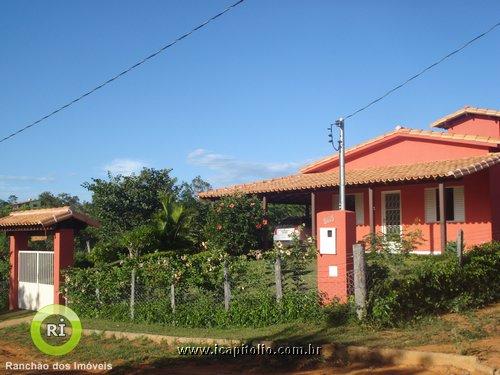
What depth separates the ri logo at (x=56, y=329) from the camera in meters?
11.4

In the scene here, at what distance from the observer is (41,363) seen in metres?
9.28

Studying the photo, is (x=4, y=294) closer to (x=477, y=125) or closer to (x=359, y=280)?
(x=359, y=280)

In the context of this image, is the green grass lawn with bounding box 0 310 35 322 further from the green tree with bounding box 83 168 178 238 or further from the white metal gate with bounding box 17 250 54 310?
the green tree with bounding box 83 168 178 238

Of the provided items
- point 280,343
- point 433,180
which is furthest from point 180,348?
point 433,180

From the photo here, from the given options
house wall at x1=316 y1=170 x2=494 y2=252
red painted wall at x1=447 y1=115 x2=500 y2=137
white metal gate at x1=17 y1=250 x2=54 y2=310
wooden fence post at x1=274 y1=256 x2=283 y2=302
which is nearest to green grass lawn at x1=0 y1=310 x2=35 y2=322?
white metal gate at x1=17 y1=250 x2=54 y2=310

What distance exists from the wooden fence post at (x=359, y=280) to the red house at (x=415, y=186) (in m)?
7.77

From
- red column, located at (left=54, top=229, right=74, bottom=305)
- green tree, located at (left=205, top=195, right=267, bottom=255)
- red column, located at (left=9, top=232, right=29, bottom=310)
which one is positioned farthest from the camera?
green tree, located at (left=205, top=195, right=267, bottom=255)

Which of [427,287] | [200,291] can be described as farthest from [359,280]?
[200,291]

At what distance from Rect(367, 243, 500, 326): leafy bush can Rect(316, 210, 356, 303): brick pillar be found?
46cm

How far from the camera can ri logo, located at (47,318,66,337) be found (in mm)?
11387

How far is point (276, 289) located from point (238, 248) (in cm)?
834

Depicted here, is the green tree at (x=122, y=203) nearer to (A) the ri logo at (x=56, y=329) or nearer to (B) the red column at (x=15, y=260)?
(B) the red column at (x=15, y=260)

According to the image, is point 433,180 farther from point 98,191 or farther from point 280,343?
point 98,191

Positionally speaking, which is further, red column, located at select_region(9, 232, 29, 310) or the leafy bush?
red column, located at select_region(9, 232, 29, 310)
